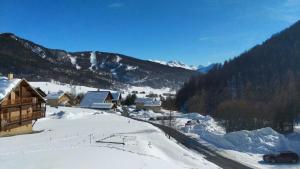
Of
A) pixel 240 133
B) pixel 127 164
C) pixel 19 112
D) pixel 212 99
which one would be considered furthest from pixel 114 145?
pixel 212 99

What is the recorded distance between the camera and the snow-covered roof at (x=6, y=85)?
147 feet

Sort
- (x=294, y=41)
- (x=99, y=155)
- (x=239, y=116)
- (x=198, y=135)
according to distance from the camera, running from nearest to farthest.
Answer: (x=99, y=155), (x=198, y=135), (x=239, y=116), (x=294, y=41)

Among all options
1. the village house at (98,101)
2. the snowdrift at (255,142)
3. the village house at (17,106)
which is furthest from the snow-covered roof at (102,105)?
the snowdrift at (255,142)

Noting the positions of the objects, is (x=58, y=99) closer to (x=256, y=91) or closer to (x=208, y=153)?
(x=256, y=91)

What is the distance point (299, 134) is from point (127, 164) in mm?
45871

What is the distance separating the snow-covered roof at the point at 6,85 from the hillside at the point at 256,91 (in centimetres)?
4483

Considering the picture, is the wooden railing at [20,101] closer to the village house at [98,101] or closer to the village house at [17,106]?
the village house at [17,106]

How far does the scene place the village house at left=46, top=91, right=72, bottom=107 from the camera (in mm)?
124312

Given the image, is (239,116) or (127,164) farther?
(239,116)

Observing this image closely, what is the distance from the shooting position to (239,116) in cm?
7500

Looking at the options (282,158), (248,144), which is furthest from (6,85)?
(282,158)

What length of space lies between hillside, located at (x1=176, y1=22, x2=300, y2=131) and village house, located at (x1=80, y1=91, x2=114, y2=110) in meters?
33.1

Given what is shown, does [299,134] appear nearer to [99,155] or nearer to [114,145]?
[114,145]

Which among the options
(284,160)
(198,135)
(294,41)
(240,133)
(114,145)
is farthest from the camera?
(294,41)
